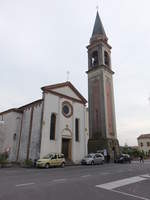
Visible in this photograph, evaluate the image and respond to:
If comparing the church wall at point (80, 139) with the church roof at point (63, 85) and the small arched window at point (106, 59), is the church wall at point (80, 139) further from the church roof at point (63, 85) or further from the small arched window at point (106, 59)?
the small arched window at point (106, 59)

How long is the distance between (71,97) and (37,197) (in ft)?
80.1

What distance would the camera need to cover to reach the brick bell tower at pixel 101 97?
32844mm

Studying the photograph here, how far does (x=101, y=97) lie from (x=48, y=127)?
13561mm

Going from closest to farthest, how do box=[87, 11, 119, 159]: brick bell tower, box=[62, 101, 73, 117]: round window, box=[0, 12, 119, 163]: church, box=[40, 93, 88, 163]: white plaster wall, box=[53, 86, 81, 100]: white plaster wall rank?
box=[40, 93, 88, 163]: white plaster wall
box=[0, 12, 119, 163]: church
box=[62, 101, 73, 117]: round window
box=[53, 86, 81, 100]: white plaster wall
box=[87, 11, 119, 159]: brick bell tower

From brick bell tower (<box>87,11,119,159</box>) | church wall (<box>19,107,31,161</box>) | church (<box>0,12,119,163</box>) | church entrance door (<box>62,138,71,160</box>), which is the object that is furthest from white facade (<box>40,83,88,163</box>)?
brick bell tower (<box>87,11,119,159</box>)

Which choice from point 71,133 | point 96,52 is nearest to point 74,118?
point 71,133

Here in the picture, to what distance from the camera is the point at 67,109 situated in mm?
29766

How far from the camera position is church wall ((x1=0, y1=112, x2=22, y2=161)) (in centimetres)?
2816

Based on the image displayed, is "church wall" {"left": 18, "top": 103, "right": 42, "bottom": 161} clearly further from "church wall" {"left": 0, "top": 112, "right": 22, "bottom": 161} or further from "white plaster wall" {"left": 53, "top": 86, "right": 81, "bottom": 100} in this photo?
"white plaster wall" {"left": 53, "top": 86, "right": 81, "bottom": 100}

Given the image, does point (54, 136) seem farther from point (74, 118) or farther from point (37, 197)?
point (37, 197)

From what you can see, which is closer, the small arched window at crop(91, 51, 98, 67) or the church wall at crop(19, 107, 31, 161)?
the church wall at crop(19, 107, 31, 161)

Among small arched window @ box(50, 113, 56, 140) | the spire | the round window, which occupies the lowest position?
small arched window @ box(50, 113, 56, 140)

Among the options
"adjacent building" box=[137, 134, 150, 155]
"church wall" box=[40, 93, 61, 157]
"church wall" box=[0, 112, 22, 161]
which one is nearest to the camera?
"church wall" box=[40, 93, 61, 157]

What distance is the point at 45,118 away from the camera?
83.7 ft
